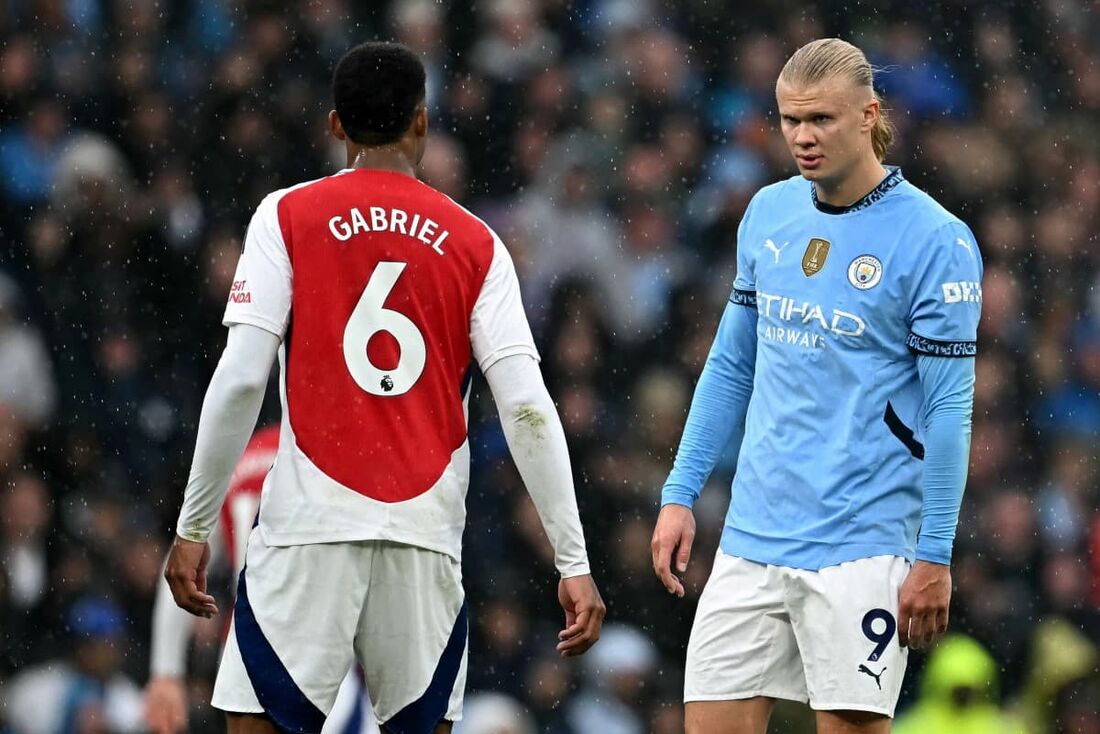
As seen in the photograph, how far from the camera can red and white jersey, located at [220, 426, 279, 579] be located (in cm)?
510

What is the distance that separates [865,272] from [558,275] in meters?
3.69

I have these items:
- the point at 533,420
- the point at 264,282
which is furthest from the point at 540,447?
the point at 264,282

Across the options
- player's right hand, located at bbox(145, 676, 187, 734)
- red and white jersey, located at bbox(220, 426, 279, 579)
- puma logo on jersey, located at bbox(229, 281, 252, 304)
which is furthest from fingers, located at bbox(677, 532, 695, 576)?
player's right hand, located at bbox(145, 676, 187, 734)

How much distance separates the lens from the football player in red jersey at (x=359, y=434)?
3342mm

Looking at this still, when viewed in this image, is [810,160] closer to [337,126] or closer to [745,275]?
[745,275]

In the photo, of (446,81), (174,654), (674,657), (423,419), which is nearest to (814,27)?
(446,81)

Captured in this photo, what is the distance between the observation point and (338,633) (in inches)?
132

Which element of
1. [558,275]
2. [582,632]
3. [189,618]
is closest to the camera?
[582,632]

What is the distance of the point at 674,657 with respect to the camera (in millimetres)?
7062

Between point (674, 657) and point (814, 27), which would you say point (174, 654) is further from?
point (814, 27)

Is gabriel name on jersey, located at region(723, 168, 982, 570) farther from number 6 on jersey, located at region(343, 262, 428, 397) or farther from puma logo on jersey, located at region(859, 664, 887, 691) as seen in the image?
number 6 on jersey, located at region(343, 262, 428, 397)

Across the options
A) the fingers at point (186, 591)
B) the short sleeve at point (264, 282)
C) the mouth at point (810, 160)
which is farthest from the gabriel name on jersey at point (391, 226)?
the mouth at point (810, 160)

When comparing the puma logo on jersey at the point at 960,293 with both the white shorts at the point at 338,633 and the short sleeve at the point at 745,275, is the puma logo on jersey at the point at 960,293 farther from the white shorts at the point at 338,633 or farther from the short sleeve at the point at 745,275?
the white shorts at the point at 338,633

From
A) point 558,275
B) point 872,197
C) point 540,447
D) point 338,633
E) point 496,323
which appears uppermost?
point 872,197
